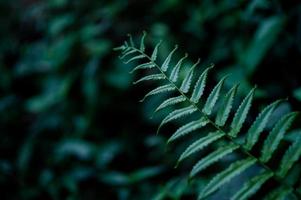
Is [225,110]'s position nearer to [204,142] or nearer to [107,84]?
[204,142]

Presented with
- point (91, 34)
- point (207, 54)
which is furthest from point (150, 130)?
point (91, 34)

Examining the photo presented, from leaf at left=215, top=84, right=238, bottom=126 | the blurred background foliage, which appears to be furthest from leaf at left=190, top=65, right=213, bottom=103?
the blurred background foliage

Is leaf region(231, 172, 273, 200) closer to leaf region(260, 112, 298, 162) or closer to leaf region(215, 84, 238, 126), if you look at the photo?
leaf region(260, 112, 298, 162)

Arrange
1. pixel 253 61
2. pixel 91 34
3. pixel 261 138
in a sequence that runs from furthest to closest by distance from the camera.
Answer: pixel 91 34 < pixel 253 61 < pixel 261 138

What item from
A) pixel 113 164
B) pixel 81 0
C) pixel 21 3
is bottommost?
pixel 113 164

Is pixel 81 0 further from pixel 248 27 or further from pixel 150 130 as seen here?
pixel 248 27

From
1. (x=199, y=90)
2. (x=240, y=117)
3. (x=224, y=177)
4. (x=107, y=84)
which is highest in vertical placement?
(x=107, y=84)

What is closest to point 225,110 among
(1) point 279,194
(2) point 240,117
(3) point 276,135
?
(2) point 240,117

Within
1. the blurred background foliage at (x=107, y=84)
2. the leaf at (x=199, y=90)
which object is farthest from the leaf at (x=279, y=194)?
the blurred background foliage at (x=107, y=84)
